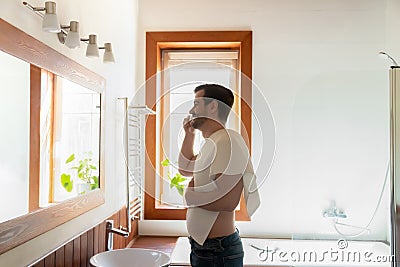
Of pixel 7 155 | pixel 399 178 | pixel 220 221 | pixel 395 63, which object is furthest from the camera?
pixel 395 63

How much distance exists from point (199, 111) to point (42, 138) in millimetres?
698

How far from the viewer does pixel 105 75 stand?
2.30 meters

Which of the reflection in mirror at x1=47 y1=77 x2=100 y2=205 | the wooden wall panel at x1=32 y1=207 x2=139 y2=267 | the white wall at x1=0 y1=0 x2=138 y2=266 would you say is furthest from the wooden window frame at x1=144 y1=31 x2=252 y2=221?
the reflection in mirror at x1=47 y1=77 x2=100 y2=205

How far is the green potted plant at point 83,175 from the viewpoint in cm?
173

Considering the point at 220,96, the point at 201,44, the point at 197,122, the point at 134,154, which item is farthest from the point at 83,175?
the point at 201,44

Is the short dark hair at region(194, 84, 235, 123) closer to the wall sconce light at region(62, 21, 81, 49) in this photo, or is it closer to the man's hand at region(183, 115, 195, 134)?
the man's hand at region(183, 115, 195, 134)

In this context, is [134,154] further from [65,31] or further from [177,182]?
[65,31]

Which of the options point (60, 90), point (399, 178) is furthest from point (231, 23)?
point (60, 90)

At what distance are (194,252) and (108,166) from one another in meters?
0.73

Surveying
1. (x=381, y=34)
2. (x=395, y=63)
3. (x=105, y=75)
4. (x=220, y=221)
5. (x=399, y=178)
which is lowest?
(x=220, y=221)

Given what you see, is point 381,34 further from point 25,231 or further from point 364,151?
point 25,231

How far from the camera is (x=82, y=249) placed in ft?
6.18

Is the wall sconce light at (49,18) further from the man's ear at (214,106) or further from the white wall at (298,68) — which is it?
the white wall at (298,68)

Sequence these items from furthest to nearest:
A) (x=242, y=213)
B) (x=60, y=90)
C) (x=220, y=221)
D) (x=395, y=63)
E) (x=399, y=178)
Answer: (x=242, y=213)
(x=395, y=63)
(x=399, y=178)
(x=220, y=221)
(x=60, y=90)
